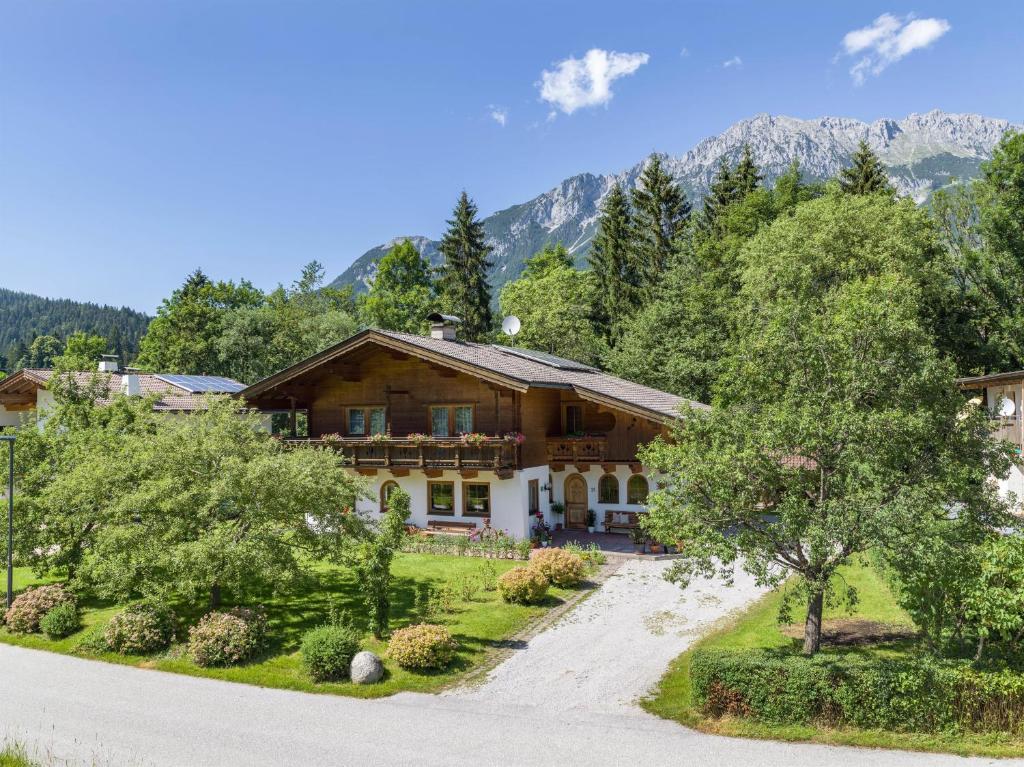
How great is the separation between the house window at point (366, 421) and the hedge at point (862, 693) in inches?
720

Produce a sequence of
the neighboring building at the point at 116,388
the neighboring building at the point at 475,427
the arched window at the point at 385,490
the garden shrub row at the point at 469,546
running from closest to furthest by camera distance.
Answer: the garden shrub row at the point at 469,546 → the neighboring building at the point at 475,427 → the arched window at the point at 385,490 → the neighboring building at the point at 116,388

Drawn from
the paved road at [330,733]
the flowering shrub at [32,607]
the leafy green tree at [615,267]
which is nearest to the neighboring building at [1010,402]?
the paved road at [330,733]

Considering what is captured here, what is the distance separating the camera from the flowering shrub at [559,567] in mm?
18500

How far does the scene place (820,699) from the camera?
33.2 feet

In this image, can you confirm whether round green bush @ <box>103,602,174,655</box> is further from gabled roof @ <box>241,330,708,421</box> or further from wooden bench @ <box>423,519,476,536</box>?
gabled roof @ <box>241,330,708,421</box>

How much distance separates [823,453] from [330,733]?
8.96 metres

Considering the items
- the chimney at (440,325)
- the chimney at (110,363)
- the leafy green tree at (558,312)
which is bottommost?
the chimney at (110,363)

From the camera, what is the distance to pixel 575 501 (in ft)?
85.0

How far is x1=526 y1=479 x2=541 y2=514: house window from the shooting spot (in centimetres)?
2469

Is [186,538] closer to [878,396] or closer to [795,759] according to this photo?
[795,759]

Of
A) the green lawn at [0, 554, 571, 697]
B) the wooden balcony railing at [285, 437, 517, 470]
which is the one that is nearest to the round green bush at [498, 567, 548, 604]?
the green lawn at [0, 554, 571, 697]

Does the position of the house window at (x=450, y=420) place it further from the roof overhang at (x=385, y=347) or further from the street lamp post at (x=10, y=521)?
the street lamp post at (x=10, y=521)

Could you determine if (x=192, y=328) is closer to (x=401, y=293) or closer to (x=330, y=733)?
(x=401, y=293)

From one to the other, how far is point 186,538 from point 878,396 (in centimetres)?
1408
